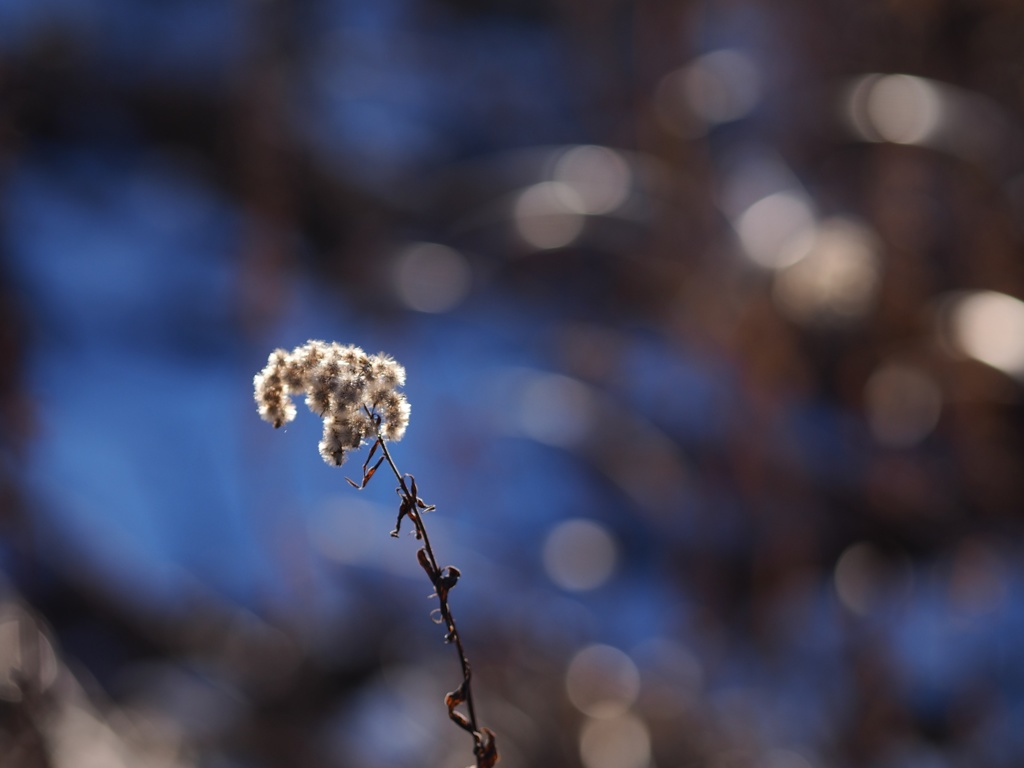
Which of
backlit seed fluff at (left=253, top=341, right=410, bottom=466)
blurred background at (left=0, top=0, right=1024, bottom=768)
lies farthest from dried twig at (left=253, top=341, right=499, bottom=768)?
blurred background at (left=0, top=0, right=1024, bottom=768)

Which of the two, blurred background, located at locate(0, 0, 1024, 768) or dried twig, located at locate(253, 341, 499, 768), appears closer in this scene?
dried twig, located at locate(253, 341, 499, 768)

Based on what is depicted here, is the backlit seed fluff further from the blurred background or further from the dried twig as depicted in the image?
the blurred background

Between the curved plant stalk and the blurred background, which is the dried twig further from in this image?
the blurred background

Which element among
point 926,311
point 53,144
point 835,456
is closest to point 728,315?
point 926,311

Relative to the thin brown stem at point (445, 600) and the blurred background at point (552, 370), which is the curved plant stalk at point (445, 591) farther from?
the blurred background at point (552, 370)

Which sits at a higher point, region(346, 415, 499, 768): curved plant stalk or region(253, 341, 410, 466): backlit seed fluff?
region(253, 341, 410, 466): backlit seed fluff

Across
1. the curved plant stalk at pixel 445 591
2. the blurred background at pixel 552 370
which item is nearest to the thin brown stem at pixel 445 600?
the curved plant stalk at pixel 445 591

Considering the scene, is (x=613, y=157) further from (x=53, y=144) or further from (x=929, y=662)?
(x=53, y=144)

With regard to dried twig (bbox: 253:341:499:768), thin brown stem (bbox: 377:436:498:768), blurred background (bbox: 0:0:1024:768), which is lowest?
thin brown stem (bbox: 377:436:498:768)
